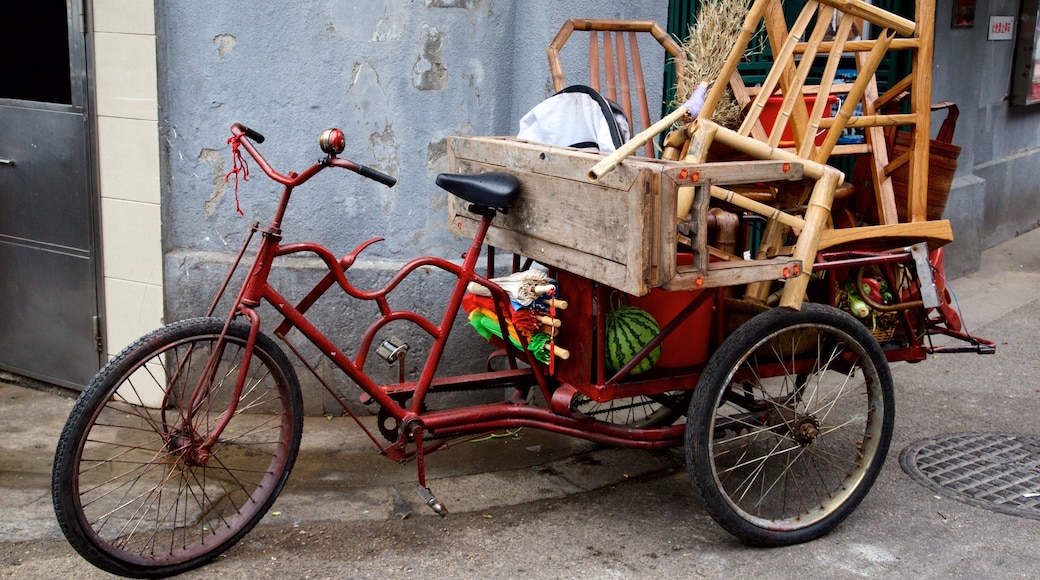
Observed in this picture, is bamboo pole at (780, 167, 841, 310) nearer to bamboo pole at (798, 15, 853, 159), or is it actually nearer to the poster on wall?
bamboo pole at (798, 15, 853, 159)

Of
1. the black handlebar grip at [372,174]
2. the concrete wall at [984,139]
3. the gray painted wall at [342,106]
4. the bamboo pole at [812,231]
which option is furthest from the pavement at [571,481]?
the concrete wall at [984,139]

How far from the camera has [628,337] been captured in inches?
143

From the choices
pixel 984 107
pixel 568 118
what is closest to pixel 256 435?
pixel 568 118

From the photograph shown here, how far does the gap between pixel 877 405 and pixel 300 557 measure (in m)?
2.14

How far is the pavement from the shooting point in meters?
3.65

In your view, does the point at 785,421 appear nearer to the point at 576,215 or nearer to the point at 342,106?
the point at 576,215

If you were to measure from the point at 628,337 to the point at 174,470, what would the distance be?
62.6 inches

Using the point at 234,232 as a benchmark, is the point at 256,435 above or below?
below

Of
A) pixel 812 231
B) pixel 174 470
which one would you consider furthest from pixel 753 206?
pixel 174 470

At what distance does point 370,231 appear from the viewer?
15.7 ft

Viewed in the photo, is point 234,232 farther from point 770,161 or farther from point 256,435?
point 770,161

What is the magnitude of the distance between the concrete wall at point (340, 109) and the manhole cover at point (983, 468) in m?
2.16

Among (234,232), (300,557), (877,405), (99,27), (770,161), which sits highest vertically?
(99,27)

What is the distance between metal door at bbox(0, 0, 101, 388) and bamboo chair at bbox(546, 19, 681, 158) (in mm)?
2170
